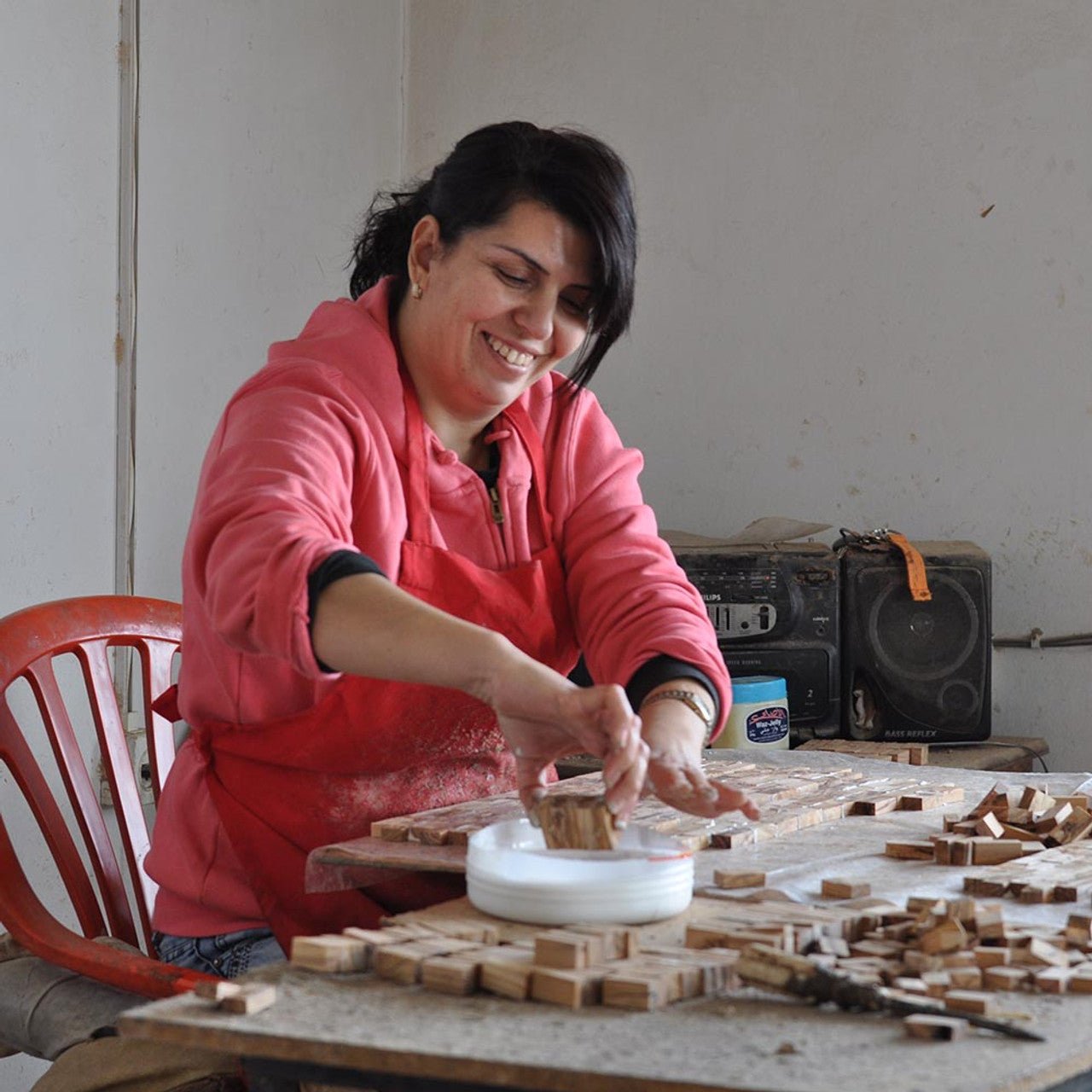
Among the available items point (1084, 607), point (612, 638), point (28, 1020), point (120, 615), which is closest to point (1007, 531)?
point (1084, 607)

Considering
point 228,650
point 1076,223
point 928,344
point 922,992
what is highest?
point 1076,223

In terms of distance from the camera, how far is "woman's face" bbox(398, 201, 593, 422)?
1.72 metres

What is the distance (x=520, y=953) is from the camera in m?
1.11

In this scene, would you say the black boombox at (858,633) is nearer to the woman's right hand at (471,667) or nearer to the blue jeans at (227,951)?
the blue jeans at (227,951)

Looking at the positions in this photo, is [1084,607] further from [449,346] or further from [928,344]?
[449,346]

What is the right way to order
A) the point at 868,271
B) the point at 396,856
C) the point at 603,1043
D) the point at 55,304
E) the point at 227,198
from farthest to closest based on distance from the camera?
the point at 868,271, the point at 227,198, the point at 55,304, the point at 396,856, the point at 603,1043

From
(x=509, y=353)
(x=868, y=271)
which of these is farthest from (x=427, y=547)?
(x=868, y=271)

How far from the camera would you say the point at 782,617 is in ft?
9.34

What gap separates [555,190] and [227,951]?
911 mm

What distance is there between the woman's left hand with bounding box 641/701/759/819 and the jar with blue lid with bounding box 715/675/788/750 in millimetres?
1023

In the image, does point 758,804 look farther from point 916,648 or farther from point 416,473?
point 916,648

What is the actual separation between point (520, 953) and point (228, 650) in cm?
65

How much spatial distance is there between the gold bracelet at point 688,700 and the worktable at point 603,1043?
2.08 ft

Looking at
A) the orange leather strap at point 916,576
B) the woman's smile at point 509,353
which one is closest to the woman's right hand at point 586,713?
the woman's smile at point 509,353
